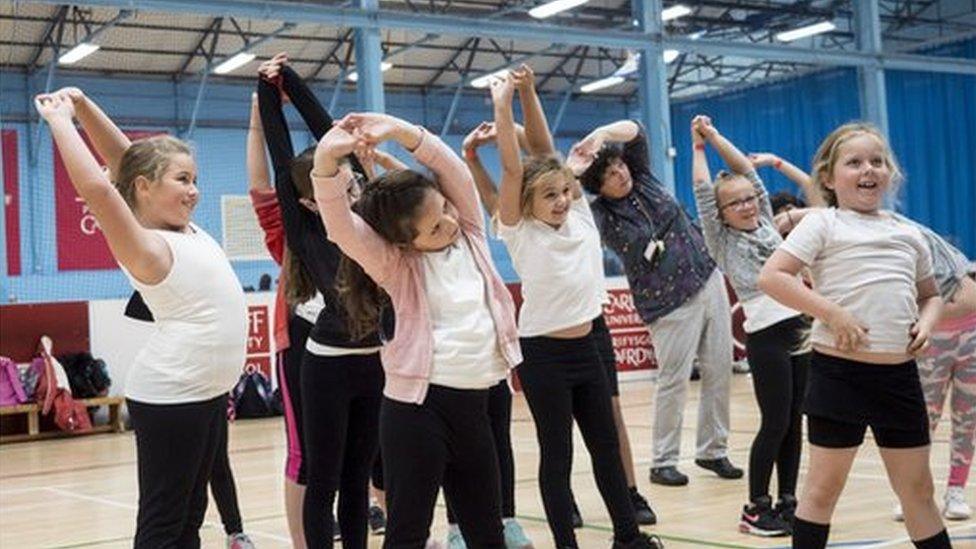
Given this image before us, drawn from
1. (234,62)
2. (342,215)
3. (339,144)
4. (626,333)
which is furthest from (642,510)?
(234,62)

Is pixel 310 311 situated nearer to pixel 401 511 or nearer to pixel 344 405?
pixel 344 405

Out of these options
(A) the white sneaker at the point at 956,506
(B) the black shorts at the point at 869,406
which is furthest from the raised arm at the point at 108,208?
(A) the white sneaker at the point at 956,506

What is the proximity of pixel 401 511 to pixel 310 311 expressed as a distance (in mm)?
1337

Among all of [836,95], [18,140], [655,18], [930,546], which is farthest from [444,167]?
[836,95]

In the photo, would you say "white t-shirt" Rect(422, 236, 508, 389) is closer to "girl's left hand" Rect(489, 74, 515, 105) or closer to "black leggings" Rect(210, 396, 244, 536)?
"girl's left hand" Rect(489, 74, 515, 105)

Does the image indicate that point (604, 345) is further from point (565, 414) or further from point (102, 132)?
point (102, 132)

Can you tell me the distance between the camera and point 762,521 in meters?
4.63

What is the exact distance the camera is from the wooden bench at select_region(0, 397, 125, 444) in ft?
34.9

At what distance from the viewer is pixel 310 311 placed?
4.28 m

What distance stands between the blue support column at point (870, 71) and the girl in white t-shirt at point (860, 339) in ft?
43.3

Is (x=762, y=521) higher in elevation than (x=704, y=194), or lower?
lower

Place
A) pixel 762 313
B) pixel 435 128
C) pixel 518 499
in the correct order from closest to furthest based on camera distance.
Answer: pixel 762 313 < pixel 518 499 < pixel 435 128

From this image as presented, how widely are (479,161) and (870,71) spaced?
500 inches

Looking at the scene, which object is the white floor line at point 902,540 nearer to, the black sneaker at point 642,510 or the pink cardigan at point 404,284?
the black sneaker at point 642,510
